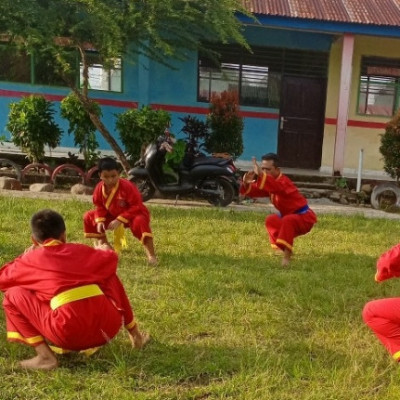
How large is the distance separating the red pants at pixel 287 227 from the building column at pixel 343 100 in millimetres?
5197

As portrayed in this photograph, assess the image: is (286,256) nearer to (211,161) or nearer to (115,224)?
(115,224)

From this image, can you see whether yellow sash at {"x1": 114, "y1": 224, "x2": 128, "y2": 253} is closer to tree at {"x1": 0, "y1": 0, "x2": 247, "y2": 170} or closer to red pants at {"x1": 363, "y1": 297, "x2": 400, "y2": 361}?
red pants at {"x1": 363, "y1": 297, "x2": 400, "y2": 361}

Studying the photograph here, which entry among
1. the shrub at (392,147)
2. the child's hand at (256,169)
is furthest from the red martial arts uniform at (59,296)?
the shrub at (392,147)

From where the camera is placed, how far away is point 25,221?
5871 mm

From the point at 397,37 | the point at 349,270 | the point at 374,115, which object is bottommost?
the point at 349,270

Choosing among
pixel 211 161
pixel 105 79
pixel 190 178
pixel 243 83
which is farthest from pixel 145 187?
pixel 243 83

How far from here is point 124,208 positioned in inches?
187

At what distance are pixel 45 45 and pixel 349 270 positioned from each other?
5041mm

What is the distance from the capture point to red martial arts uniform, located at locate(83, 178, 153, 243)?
4.65 m

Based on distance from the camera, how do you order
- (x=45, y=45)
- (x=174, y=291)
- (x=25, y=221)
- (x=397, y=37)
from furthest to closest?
1. (x=397, y=37)
2. (x=45, y=45)
3. (x=25, y=221)
4. (x=174, y=291)

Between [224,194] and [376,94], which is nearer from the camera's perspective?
[224,194]

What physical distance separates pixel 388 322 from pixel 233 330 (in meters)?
0.97

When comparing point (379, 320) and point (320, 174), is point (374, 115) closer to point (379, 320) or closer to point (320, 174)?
point (320, 174)

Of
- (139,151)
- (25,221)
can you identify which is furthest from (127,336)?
(139,151)
